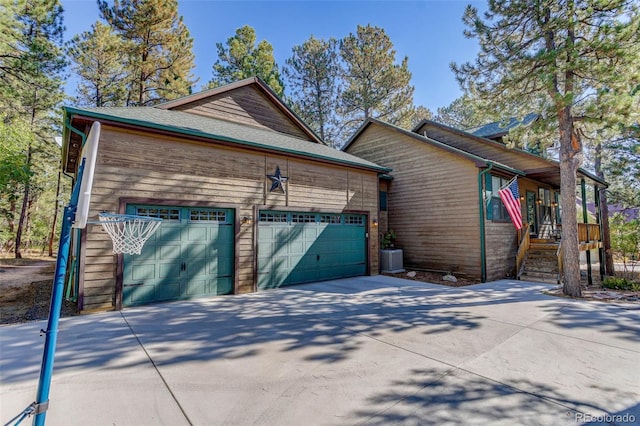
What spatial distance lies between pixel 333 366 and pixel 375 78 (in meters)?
21.6

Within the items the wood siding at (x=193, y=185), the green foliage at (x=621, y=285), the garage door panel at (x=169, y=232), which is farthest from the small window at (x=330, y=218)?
the green foliage at (x=621, y=285)

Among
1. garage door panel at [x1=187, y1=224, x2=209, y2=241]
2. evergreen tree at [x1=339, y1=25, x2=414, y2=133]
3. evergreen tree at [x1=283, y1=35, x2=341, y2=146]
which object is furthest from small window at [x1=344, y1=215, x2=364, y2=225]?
evergreen tree at [x1=283, y1=35, x2=341, y2=146]

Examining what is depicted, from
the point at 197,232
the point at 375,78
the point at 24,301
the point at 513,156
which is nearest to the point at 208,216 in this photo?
the point at 197,232

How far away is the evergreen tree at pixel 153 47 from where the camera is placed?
54.0 feet

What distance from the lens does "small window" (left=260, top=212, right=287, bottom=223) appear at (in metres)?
8.48

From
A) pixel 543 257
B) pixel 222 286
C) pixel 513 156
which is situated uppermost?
pixel 513 156

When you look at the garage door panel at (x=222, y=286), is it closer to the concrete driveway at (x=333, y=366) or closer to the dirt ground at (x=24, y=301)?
the concrete driveway at (x=333, y=366)

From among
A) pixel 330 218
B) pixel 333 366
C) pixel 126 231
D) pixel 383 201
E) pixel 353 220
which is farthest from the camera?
pixel 383 201

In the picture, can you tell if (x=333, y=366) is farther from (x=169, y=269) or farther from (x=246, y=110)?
(x=246, y=110)

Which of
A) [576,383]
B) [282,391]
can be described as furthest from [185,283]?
[576,383]

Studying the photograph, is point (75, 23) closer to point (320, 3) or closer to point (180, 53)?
point (180, 53)

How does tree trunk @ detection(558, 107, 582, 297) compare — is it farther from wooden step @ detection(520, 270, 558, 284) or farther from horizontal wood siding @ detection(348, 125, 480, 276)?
horizontal wood siding @ detection(348, 125, 480, 276)

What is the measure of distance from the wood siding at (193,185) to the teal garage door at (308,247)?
1.26 ft

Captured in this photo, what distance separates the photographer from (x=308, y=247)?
367 inches
